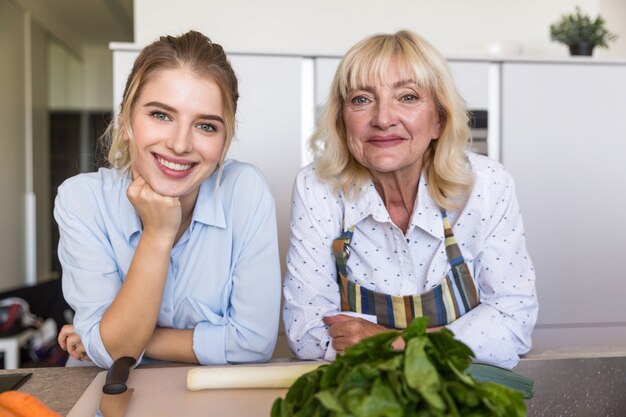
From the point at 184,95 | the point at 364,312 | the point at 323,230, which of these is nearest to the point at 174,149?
the point at 184,95

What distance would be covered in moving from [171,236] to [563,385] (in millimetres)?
738

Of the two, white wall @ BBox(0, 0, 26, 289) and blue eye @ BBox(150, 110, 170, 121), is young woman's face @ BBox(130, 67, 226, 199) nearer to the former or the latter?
blue eye @ BBox(150, 110, 170, 121)

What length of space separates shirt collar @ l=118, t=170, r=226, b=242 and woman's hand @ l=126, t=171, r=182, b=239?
7 centimetres

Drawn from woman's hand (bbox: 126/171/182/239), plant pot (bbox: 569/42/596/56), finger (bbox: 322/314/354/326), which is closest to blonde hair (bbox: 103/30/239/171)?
woman's hand (bbox: 126/171/182/239)

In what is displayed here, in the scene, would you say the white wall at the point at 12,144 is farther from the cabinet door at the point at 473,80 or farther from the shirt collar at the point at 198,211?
the shirt collar at the point at 198,211

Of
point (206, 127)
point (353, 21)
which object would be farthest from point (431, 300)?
point (353, 21)

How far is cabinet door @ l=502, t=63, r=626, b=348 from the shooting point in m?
2.53

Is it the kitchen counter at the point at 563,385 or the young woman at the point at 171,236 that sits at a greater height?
the young woman at the point at 171,236

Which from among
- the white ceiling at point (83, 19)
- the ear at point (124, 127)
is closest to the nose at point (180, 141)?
the ear at point (124, 127)

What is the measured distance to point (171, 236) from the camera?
121 centimetres

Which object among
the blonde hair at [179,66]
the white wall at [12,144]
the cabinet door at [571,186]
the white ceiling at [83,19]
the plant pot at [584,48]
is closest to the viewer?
the blonde hair at [179,66]

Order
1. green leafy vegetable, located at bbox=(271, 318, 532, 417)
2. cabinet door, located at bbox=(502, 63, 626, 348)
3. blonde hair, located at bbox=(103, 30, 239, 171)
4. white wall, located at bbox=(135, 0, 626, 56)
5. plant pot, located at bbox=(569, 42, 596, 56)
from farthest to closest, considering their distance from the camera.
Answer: white wall, located at bbox=(135, 0, 626, 56)
plant pot, located at bbox=(569, 42, 596, 56)
cabinet door, located at bbox=(502, 63, 626, 348)
blonde hair, located at bbox=(103, 30, 239, 171)
green leafy vegetable, located at bbox=(271, 318, 532, 417)

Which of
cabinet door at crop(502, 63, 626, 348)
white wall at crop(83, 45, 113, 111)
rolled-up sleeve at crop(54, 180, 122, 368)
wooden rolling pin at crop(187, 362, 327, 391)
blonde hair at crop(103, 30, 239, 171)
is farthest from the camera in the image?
white wall at crop(83, 45, 113, 111)

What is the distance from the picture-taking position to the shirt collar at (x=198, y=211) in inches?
49.8
